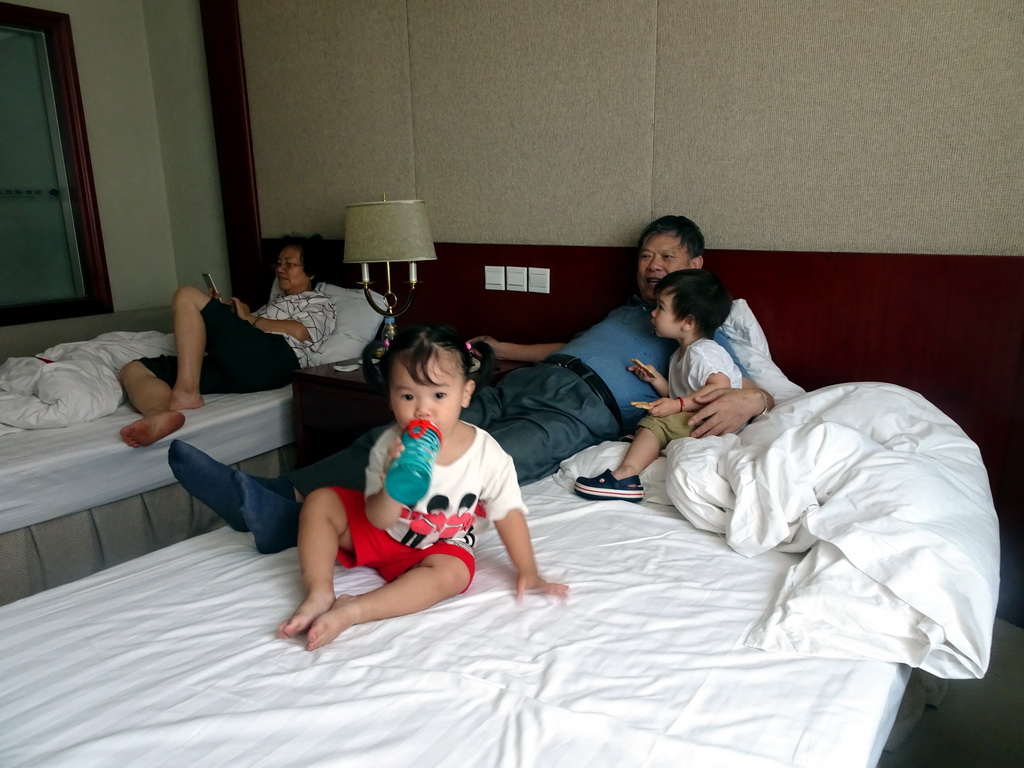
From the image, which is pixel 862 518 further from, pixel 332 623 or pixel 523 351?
pixel 523 351

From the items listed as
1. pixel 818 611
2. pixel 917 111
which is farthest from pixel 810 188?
pixel 818 611

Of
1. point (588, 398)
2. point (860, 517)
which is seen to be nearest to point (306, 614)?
point (860, 517)

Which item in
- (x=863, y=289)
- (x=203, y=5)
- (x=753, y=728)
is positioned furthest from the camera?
(x=203, y=5)

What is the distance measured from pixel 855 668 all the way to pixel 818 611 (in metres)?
0.10

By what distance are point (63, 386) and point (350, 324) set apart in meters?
1.01

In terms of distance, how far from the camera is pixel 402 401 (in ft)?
3.89

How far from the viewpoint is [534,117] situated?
2398 millimetres

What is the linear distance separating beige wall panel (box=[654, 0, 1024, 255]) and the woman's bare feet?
1.53 m

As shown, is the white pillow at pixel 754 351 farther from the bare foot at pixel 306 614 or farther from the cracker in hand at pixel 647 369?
the bare foot at pixel 306 614

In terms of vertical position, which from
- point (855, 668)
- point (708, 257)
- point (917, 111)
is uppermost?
point (917, 111)

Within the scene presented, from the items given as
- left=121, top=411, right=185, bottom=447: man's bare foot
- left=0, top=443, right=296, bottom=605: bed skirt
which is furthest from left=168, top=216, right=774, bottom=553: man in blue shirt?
left=0, top=443, right=296, bottom=605: bed skirt

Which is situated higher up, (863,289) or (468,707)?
(863,289)

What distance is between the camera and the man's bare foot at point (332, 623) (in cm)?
106

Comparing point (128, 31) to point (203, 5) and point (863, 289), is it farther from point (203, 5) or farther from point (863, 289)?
point (863, 289)
